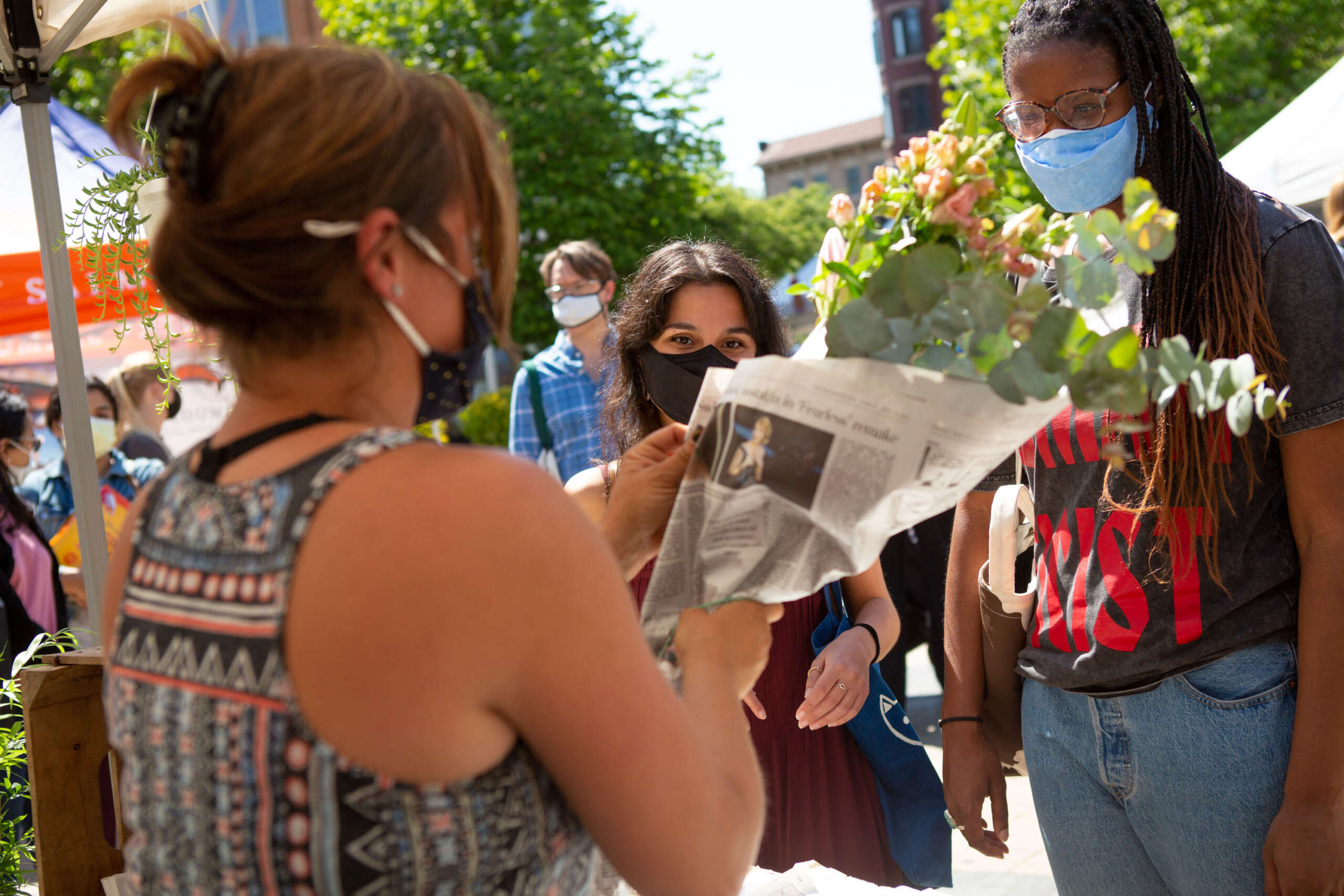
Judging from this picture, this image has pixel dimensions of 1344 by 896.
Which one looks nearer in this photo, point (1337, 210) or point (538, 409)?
point (1337, 210)

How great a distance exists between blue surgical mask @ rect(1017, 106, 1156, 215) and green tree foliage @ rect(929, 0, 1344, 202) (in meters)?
11.1

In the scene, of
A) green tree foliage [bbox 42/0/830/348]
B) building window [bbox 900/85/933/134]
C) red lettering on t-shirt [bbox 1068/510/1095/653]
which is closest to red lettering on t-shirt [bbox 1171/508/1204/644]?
red lettering on t-shirt [bbox 1068/510/1095/653]

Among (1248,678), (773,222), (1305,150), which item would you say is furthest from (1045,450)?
(773,222)

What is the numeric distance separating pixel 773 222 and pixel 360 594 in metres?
37.9

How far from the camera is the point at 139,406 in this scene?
5781 mm

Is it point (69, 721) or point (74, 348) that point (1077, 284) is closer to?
point (69, 721)

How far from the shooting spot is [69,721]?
2178 millimetres

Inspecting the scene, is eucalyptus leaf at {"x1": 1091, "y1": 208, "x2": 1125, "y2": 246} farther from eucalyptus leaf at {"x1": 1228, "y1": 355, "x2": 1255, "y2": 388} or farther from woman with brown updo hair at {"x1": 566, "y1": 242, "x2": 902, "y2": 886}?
→ woman with brown updo hair at {"x1": 566, "y1": 242, "x2": 902, "y2": 886}

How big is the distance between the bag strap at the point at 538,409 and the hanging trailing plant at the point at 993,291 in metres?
3.48

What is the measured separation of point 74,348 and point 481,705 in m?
2.36

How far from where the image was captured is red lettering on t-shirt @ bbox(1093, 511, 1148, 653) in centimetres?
168

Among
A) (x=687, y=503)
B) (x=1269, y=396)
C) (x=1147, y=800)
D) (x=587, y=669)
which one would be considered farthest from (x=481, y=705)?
(x=1147, y=800)

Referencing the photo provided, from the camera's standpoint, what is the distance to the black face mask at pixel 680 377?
2340 millimetres

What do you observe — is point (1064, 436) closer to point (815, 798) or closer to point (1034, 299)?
point (1034, 299)
